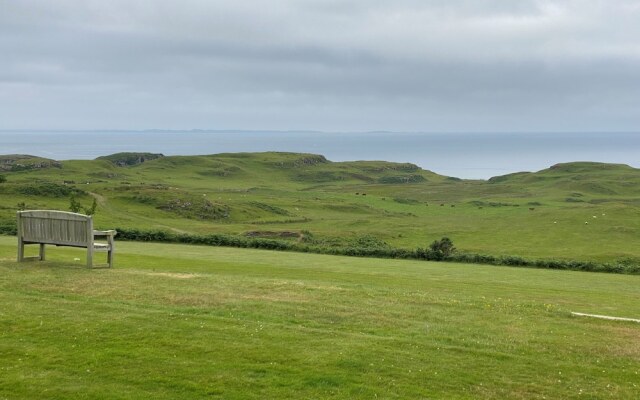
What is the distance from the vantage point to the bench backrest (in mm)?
21344

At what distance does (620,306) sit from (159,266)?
17369 millimetres

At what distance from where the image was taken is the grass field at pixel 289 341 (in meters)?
10.9

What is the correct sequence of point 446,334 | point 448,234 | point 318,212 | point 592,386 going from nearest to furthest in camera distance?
point 592,386, point 446,334, point 448,234, point 318,212

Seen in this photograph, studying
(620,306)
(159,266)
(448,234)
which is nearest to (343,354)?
(620,306)

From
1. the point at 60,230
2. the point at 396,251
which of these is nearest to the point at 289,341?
the point at 60,230

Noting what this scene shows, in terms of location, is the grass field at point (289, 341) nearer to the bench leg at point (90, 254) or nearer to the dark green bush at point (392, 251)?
the bench leg at point (90, 254)

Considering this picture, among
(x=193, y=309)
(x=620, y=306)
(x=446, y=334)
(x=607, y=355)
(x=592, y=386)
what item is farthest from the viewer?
(x=620, y=306)

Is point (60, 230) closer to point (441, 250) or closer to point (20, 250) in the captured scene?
point (20, 250)

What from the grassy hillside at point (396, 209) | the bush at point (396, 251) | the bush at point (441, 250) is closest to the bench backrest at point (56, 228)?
the bush at point (396, 251)

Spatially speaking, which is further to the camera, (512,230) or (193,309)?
(512,230)

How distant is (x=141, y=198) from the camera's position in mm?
94188

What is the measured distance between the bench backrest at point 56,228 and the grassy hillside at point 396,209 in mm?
41410

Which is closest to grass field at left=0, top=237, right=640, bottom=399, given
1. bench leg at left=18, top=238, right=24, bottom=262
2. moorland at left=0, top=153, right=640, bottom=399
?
moorland at left=0, top=153, right=640, bottom=399

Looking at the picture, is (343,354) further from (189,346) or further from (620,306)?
(620,306)
